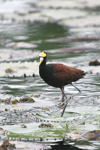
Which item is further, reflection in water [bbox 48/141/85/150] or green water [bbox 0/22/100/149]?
green water [bbox 0/22/100/149]

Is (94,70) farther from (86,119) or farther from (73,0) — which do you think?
(73,0)

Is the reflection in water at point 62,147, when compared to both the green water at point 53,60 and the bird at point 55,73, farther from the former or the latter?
the bird at point 55,73

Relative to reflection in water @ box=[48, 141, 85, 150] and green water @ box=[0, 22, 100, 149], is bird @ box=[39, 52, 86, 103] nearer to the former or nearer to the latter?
green water @ box=[0, 22, 100, 149]

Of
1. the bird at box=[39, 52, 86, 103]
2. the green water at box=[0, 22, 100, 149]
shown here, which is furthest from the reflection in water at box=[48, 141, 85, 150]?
the bird at box=[39, 52, 86, 103]

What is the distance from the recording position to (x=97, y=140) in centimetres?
343

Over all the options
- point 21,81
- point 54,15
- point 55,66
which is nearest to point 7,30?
point 54,15

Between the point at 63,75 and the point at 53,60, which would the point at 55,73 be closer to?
the point at 63,75

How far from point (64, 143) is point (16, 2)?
15.4 m

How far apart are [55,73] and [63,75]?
141mm

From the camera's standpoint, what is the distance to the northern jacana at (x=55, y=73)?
462 centimetres

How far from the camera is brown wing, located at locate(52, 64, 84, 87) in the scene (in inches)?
187

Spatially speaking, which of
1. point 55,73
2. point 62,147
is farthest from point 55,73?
point 62,147

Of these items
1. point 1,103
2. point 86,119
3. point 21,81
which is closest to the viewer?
point 86,119

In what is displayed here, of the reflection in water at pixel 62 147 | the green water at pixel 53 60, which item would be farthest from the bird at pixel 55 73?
the reflection in water at pixel 62 147
